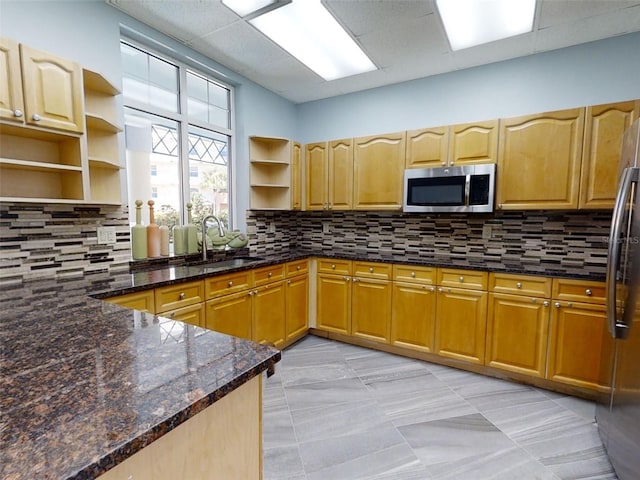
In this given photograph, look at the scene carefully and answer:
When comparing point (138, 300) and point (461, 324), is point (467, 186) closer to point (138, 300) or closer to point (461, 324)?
point (461, 324)

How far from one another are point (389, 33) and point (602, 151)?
1.73 meters

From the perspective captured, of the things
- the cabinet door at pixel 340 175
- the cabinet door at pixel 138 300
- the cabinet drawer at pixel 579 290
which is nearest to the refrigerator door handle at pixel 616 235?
the cabinet drawer at pixel 579 290

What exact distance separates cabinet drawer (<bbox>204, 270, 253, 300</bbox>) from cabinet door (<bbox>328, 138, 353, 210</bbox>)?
1.25 m

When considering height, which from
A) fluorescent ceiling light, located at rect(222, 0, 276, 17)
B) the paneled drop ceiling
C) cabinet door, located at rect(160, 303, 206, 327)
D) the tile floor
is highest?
the paneled drop ceiling

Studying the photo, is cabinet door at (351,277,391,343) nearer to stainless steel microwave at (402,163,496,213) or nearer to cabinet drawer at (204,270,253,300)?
stainless steel microwave at (402,163,496,213)

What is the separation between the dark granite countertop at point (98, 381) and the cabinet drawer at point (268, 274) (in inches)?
54.6

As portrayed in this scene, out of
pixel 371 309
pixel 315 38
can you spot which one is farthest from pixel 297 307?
pixel 315 38

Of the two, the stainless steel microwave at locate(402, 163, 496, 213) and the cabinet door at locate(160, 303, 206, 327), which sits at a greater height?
the stainless steel microwave at locate(402, 163, 496, 213)

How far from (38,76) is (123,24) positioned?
2.86 feet

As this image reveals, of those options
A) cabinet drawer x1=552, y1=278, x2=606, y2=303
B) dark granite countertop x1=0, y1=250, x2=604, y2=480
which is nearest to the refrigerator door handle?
cabinet drawer x1=552, y1=278, x2=606, y2=303

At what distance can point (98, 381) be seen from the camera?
2.41ft

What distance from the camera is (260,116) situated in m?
3.38

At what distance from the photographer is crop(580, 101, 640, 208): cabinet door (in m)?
2.17

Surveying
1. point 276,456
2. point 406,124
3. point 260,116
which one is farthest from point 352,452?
point 260,116
